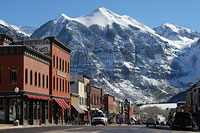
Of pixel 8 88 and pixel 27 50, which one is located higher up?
pixel 27 50

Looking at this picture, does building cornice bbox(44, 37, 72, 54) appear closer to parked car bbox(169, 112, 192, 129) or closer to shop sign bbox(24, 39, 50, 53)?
shop sign bbox(24, 39, 50, 53)

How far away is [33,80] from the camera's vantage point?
235ft

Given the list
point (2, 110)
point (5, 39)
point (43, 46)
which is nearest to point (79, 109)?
point (43, 46)

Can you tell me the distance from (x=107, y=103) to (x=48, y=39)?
72.3 metres

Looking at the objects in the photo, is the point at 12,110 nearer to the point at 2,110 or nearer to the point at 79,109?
the point at 2,110

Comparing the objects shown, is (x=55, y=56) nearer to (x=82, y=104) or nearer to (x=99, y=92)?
(x=82, y=104)

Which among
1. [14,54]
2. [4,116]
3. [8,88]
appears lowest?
[4,116]

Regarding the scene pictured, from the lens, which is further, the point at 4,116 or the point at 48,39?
the point at 48,39

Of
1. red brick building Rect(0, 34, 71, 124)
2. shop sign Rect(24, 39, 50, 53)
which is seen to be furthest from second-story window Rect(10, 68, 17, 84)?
shop sign Rect(24, 39, 50, 53)

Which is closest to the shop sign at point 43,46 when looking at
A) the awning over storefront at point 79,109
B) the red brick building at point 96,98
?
the awning over storefront at point 79,109

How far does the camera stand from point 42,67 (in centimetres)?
7669

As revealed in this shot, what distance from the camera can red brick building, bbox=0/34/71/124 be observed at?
2630 inches

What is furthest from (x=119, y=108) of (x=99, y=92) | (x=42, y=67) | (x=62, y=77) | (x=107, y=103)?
(x=42, y=67)

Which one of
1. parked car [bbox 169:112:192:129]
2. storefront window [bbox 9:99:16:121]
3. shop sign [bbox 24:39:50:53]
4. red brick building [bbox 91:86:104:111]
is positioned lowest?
parked car [bbox 169:112:192:129]
